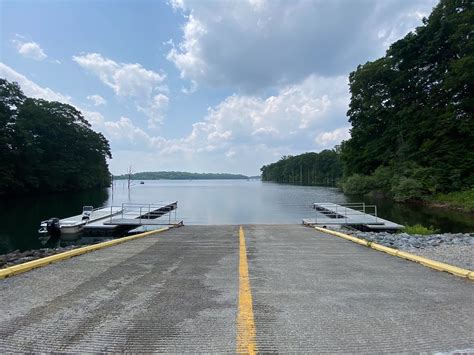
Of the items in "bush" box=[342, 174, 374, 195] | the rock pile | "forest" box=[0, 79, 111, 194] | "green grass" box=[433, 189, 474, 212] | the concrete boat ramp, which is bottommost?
the rock pile

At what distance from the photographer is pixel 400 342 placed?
2.62 metres

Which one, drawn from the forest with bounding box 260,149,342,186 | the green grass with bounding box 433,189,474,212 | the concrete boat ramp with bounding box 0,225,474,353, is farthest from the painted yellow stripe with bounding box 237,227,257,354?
the forest with bounding box 260,149,342,186

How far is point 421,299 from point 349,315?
1.17 meters

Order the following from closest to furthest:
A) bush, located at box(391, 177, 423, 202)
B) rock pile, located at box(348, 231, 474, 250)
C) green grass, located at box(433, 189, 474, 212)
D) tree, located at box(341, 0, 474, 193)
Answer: rock pile, located at box(348, 231, 474, 250) → green grass, located at box(433, 189, 474, 212) → tree, located at box(341, 0, 474, 193) → bush, located at box(391, 177, 423, 202)

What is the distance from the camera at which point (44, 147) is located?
56.7 meters

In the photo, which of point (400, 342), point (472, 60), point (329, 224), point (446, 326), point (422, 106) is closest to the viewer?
point (400, 342)

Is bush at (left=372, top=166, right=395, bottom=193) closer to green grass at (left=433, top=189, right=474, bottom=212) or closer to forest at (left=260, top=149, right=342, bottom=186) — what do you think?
green grass at (left=433, top=189, right=474, bottom=212)

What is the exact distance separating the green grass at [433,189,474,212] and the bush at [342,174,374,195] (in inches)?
477

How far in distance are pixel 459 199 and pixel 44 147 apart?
211 ft

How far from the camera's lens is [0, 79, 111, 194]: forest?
44906 mm

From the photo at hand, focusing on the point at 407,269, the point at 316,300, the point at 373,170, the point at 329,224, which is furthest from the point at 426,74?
the point at 316,300

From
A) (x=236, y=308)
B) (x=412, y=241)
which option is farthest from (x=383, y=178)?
(x=236, y=308)

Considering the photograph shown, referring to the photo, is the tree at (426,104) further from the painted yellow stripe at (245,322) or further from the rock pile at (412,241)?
the painted yellow stripe at (245,322)

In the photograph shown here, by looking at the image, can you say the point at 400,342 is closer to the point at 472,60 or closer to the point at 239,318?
the point at 239,318
